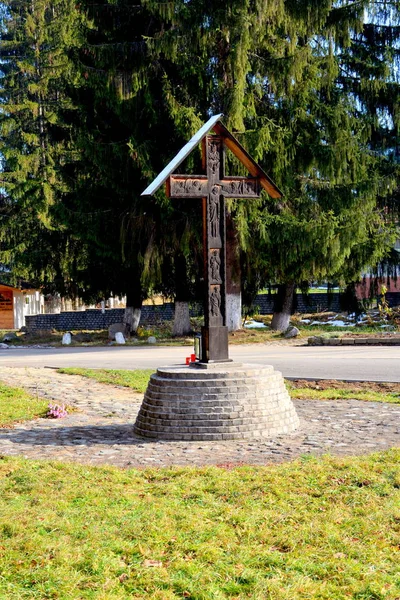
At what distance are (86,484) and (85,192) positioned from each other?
18.7 m

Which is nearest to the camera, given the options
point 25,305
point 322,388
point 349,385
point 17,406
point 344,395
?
point 17,406

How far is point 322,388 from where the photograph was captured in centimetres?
1165

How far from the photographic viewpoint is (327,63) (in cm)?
2267

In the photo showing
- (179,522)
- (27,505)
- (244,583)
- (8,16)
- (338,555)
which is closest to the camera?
(244,583)

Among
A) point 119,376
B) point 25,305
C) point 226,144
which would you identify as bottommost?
point 119,376

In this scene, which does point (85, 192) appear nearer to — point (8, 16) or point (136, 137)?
point (136, 137)

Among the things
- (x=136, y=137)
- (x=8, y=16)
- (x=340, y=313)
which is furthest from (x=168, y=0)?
(x=8, y=16)

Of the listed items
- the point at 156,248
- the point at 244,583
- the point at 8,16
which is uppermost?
the point at 8,16

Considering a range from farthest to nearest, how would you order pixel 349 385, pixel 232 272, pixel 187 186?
pixel 232 272 < pixel 349 385 < pixel 187 186

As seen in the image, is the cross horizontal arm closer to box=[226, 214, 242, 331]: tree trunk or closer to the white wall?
box=[226, 214, 242, 331]: tree trunk

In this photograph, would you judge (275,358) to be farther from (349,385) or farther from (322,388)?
(322,388)

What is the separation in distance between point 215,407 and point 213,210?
226 centimetres

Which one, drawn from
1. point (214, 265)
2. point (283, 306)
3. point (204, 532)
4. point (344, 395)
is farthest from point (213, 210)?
point (283, 306)

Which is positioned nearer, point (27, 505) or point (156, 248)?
point (27, 505)
